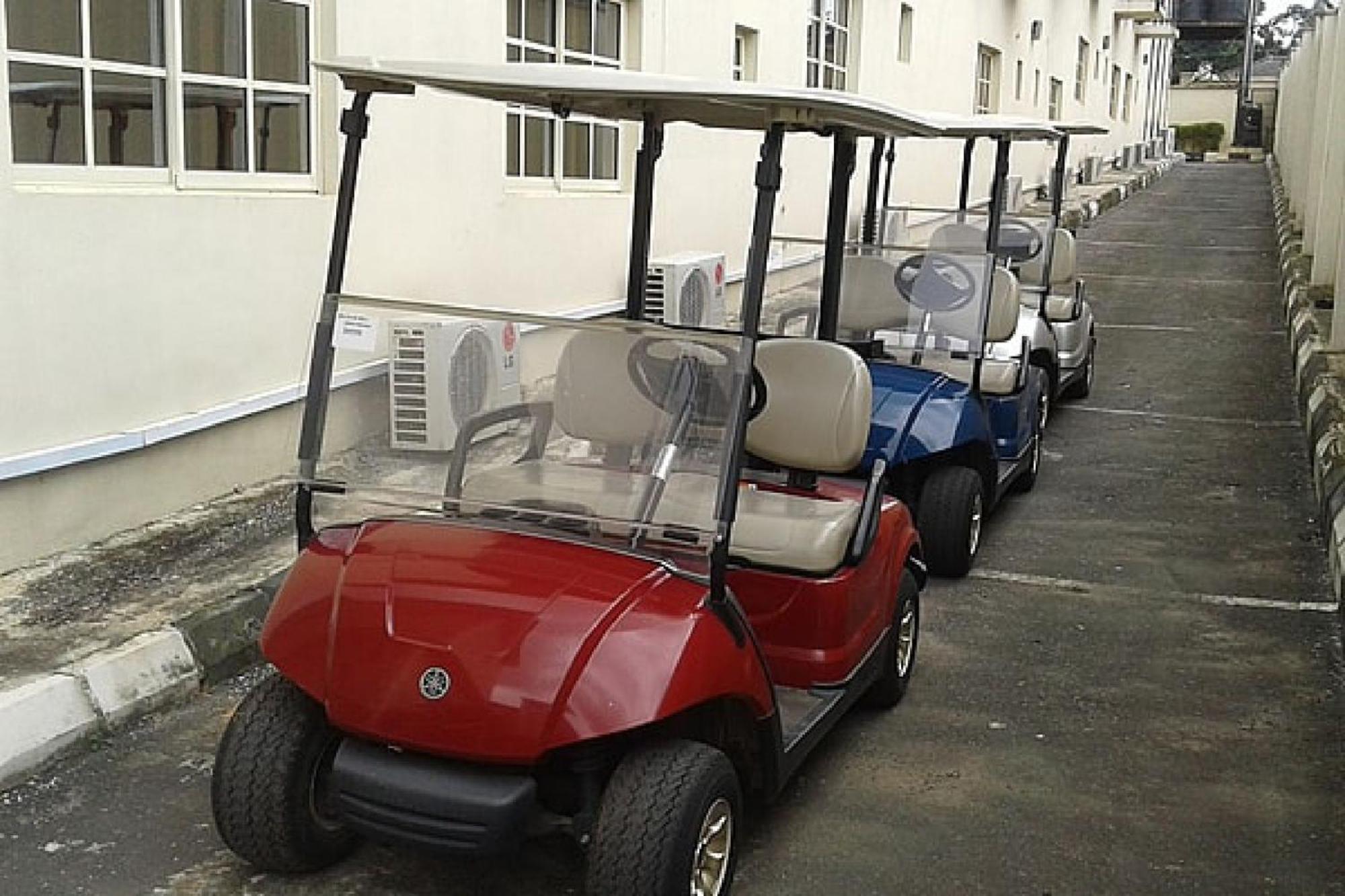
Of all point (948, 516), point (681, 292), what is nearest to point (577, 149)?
point (681, 292)

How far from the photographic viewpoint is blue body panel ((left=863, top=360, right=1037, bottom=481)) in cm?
545

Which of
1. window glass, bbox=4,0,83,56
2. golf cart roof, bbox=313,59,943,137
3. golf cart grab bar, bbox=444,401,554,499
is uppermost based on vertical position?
window glass, bbox=4,0,83,56

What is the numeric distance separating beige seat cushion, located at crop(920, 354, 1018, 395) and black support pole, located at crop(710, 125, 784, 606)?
2.85 metres

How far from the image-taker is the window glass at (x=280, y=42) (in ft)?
19.7

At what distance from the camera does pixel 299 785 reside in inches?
126

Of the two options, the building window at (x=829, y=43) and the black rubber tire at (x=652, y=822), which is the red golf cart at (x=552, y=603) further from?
the building window at (x=829, y=43)

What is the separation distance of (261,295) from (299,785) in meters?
3.16

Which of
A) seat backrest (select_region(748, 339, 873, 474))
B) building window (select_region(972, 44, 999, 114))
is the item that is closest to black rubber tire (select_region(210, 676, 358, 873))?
seat backrest (select_region(748, 339, 873, 474))

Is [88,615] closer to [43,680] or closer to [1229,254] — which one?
[43,680]

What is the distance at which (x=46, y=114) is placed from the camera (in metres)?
4.99

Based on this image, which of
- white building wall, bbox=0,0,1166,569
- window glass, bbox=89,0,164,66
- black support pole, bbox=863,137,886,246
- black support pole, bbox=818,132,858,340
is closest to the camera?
black support pole, bbox=818,132,858,340

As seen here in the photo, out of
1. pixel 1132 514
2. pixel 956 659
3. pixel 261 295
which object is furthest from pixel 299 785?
pixel 1132 514

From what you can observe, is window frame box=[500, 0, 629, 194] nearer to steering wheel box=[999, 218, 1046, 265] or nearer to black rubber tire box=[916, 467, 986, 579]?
steering wheel box=[999, 218, 1046, 265]

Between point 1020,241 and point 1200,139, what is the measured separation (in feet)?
151
